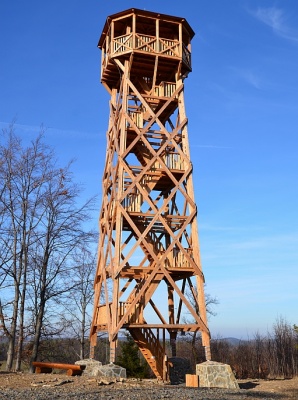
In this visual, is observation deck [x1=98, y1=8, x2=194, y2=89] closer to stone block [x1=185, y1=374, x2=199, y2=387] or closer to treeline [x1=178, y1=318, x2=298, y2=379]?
stone block [x1=185, y1=374, x2=199, y2=387]

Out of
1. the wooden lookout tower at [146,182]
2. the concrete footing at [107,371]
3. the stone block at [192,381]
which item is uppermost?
the wooden lookout tower at [146,182]

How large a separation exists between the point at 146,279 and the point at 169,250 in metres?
1.48

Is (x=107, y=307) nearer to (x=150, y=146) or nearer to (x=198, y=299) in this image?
(x=198, y=299)

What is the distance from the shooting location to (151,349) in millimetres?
17078

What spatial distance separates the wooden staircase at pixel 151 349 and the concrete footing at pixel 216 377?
1.81m

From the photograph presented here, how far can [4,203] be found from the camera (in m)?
22.5

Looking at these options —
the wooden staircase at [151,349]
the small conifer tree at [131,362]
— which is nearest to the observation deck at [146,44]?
the wooden staircase at [151,349]

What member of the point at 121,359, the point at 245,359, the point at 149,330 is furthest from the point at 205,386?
the point at 245,359

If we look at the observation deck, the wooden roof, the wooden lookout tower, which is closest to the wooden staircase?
the wooden lookout tower

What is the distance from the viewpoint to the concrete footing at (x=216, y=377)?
15126mm

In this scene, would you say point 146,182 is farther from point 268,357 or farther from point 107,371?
point 268,357

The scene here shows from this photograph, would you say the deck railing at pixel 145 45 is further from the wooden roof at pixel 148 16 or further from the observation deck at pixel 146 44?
the wooden roof at pixel 148 16

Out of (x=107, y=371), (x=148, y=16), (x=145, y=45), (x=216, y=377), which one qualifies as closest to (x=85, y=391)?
(x=107, y=371)

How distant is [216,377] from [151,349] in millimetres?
2938
